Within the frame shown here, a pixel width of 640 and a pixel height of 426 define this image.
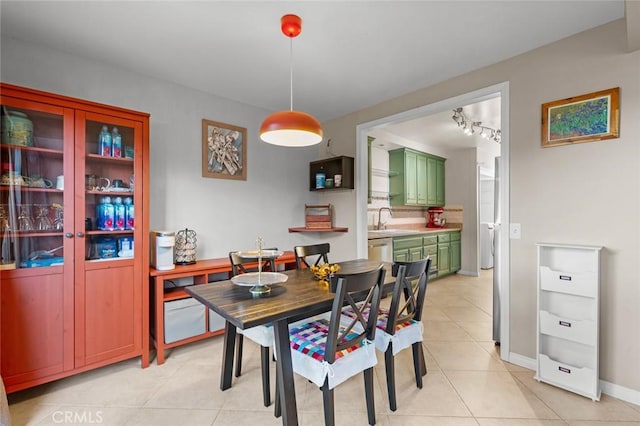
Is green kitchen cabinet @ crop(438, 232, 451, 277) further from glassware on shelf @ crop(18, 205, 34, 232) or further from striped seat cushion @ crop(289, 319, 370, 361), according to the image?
glassware on shelf @ crop(18, 205, 34, 232)

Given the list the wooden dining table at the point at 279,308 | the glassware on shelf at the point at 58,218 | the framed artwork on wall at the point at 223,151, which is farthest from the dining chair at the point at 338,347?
the framed artwork on wall at the point at 223,151

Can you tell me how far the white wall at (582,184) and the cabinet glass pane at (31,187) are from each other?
3.47 metres

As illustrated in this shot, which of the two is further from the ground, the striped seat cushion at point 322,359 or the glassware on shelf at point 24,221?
the glassware on shelf at point 24,221

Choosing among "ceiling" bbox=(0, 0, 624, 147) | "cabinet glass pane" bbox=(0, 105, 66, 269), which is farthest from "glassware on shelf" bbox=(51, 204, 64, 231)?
"ceiling" bbox=(0, 0, 624, 147)

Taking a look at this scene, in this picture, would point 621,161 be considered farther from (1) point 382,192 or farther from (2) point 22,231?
(2) point 22,231

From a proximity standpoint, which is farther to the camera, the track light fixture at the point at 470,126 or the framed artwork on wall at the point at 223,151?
the track light fixture at the point at 470,126

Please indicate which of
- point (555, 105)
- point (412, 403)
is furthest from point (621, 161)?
point (412, 403)

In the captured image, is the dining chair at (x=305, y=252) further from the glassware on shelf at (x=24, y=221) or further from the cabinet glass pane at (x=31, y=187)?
the glassware on shelf at (x=24, y=221)

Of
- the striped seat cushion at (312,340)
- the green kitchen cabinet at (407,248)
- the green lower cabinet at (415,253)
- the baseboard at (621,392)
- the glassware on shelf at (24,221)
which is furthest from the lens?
the green lower cabinet at (415,253)

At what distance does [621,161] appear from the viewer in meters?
1.95

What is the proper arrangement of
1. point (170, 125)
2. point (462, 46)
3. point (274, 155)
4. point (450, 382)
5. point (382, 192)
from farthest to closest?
point (382, 192), point (274, 155), point (170, 125), point (462, 46), point (450, 382)

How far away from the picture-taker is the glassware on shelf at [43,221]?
6.72ft

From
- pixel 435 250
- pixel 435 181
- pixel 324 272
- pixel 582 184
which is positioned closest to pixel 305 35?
pixel 324 272

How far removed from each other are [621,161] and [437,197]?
3965 mm
